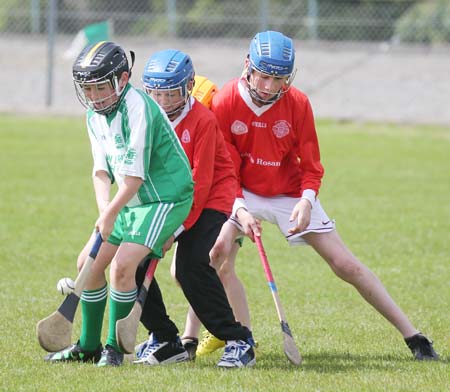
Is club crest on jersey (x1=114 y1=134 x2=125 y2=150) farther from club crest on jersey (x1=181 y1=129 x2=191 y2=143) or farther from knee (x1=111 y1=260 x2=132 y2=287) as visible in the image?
knee (x1=111 y1=260 x2=132 y2=287)

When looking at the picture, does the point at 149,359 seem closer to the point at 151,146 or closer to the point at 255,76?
the point at 151,146

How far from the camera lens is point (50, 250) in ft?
27.2

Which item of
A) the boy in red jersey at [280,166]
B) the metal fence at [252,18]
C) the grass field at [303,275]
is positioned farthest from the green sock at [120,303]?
the metal fence at [252,18]

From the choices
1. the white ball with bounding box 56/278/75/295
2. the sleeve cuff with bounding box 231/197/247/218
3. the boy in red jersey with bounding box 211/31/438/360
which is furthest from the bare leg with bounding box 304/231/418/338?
the white ball with bounding box 56/278/75/295

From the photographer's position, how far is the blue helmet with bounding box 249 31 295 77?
523 cm

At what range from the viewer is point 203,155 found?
5.15 meters

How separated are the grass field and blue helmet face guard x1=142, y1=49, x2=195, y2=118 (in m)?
1.33

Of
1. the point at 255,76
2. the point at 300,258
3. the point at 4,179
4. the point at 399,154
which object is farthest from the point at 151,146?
the point at 399,154

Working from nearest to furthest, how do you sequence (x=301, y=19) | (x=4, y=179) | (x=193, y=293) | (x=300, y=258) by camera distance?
1. (x=193, y=293)
2. (x=300, y=258)
3. (x=4, y=179)
4. (x=301, y=19)

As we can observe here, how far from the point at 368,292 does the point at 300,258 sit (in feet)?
9.30

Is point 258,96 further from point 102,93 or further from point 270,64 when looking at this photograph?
point 102,93

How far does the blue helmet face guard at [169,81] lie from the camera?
5078 millimetres

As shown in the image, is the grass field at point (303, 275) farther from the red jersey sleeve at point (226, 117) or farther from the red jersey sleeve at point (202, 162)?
the red jersey sleeve at point (226, 117)

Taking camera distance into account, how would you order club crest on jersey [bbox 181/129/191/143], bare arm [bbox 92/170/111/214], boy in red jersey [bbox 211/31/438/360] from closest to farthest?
bare arm [bbox 92/170/111/214], club crest on jersey [bbox 181/129/191/143], boy in red jersey [bbox 211/31/438/360]
